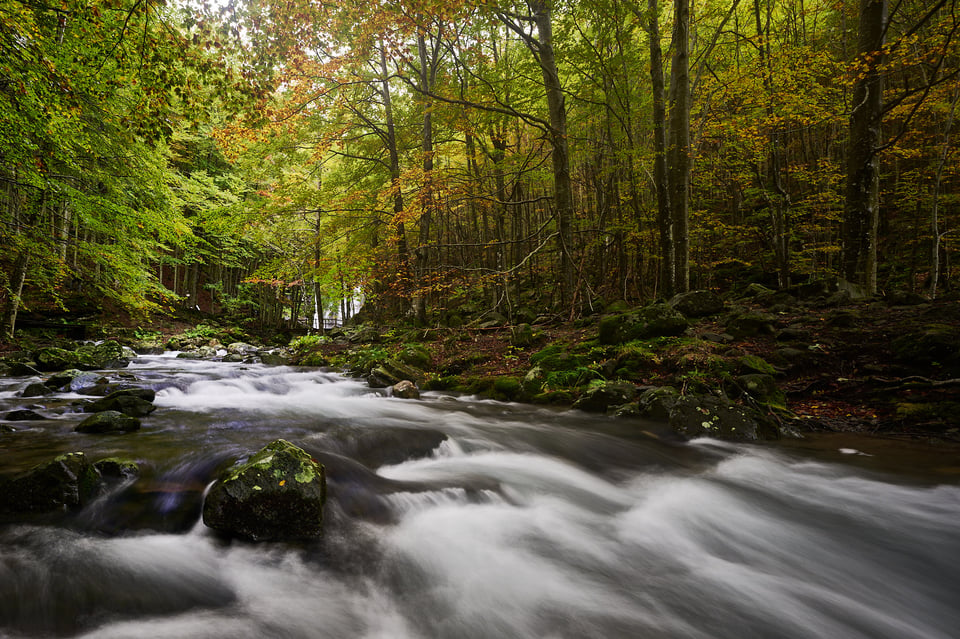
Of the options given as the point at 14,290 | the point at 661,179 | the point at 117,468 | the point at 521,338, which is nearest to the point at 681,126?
the point at 661,179

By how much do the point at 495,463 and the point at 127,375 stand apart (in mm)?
7974

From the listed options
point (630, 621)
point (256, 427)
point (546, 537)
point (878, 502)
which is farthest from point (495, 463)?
point (878, 502)

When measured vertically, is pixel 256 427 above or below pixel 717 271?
below

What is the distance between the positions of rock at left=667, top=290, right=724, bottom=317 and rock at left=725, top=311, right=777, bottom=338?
1.45 meters

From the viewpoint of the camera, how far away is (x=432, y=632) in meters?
2.09

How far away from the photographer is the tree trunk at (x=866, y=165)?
7.40 metres

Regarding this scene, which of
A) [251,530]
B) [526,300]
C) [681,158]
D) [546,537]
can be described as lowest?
[546,537]

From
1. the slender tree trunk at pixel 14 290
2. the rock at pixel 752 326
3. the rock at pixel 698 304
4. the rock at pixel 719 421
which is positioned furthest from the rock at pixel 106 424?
the rock at pixel 698 304

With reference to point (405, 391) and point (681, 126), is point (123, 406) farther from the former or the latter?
point (681, 126)

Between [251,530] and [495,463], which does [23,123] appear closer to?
[251,530]

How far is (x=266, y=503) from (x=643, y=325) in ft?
21.0

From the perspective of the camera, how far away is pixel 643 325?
7227mm

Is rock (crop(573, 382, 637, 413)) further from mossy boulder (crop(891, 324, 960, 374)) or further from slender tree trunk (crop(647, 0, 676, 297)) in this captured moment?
slender tree trunk (crop(647, 0, 676, 297))

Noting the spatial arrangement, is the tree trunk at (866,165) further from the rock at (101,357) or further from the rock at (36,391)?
the rock at (101,357)
